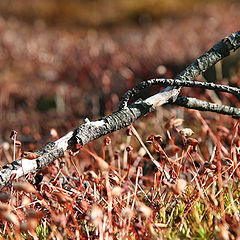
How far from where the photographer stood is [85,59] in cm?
973

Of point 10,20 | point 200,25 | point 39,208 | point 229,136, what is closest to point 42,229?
point 39,208

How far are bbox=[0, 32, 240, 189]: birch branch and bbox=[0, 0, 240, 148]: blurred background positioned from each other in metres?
1.39

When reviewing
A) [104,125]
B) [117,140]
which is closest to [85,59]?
[117,140]

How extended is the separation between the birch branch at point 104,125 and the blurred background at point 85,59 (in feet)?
4.55

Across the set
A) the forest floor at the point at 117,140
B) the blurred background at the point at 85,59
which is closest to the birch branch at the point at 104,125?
the forest floor at the point at 117,140

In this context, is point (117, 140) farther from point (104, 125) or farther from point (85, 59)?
point (85, 59)

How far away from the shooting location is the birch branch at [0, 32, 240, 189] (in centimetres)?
237

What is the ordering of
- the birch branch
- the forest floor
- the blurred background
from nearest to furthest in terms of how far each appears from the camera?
the forest floor
the birch branch
the blurred background

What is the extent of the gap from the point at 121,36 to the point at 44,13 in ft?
19.3

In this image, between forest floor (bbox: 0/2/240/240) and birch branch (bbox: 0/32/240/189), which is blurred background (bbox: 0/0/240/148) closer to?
forest floor (bbox: 0/2/240/240)

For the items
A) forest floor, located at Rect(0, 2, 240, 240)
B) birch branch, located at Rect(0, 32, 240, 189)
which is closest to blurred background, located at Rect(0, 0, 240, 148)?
forest floor, located at Rect(0, 2, 240, 240)

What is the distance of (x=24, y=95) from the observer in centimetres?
908

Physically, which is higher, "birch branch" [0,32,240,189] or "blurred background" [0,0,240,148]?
"blurred background" [0,0,240,148]

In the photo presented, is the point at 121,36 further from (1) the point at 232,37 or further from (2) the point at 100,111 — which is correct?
(1) the point at 232,37
